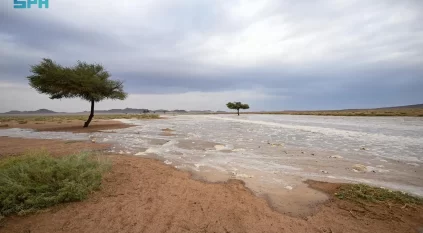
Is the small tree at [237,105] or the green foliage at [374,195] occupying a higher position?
the small tree at [237,105]

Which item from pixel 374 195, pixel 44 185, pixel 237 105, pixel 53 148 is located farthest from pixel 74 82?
pixel 237 105

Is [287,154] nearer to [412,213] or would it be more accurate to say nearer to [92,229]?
[412,213]

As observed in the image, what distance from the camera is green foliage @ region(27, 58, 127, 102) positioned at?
20628 millimetres

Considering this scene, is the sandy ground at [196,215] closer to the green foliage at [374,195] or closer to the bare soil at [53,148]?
the green foliage at [374,195]

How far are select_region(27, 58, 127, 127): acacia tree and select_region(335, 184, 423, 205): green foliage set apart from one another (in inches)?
956

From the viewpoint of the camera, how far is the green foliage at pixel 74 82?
20.6m

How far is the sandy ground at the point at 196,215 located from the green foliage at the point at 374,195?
25 centimetres

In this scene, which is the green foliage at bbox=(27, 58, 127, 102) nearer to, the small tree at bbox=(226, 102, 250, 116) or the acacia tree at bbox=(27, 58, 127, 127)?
the acacia tree at bbox=(27, 58, 127, 127)

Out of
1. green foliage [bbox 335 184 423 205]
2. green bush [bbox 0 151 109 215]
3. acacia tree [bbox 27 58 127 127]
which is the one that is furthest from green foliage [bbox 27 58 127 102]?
green foliage [bbox 335 184 423 205]

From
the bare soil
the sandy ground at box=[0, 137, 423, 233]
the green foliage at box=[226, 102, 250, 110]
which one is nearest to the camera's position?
the sandy ground at box=[0, 137, 423, 233]

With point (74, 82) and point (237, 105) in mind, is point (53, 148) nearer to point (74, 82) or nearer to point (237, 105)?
point (74, 82)

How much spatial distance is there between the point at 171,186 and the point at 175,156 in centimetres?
384

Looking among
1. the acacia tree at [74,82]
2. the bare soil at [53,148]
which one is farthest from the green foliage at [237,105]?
the bare soil at [53,148]

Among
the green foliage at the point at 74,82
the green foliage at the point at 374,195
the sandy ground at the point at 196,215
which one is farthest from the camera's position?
the green foliage at the point at 74,82
